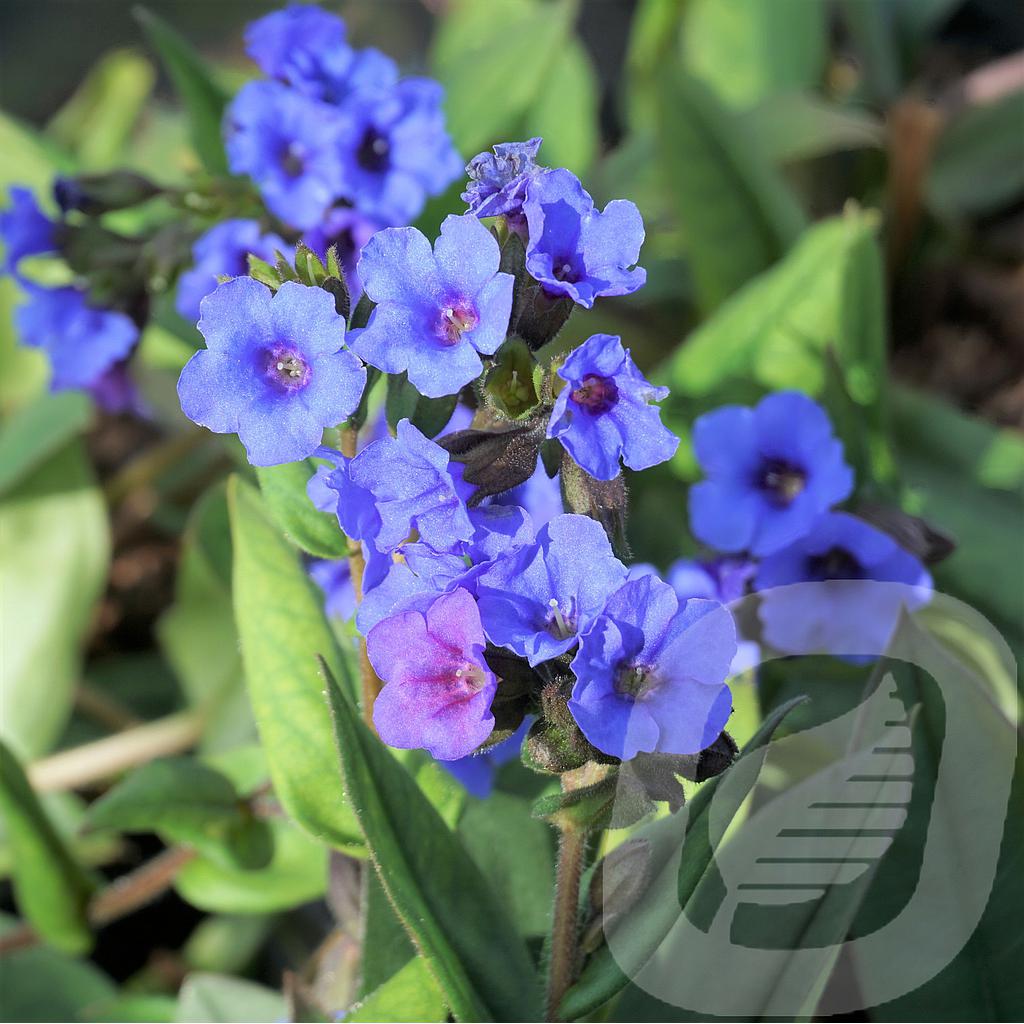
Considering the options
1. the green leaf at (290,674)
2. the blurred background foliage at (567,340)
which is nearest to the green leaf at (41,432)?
the blurred background foliage at (567,340)

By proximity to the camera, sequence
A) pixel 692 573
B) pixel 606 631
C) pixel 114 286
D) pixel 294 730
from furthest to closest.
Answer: pixel 114 286 → pixel 692 573 → pixel 294 730 → pixel 606 631

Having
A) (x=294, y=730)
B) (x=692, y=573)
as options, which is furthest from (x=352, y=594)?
(x=692, y=573)

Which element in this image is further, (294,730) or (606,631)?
(294,730)

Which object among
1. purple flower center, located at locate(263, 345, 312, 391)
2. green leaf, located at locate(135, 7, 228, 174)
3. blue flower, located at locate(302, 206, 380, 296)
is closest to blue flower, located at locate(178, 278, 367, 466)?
purple flower center, located at locate(263, 345, 312, 391)

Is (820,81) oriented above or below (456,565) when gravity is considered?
below

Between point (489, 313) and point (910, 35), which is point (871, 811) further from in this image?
point (910, 35)

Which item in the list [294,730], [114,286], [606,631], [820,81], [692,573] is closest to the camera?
[606,631]
